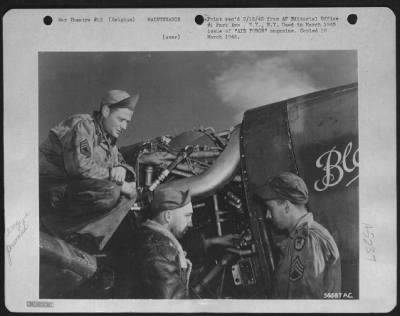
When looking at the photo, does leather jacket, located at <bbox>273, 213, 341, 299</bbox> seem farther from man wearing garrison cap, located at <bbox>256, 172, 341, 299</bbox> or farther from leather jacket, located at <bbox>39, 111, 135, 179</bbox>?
leather jacket, located at <bbox>39, 111, 135, 179</bbox>

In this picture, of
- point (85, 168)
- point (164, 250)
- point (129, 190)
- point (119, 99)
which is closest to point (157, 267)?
point (164, 250)

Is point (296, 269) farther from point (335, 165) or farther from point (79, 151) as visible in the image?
point (79, 151)

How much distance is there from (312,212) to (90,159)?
57 cm

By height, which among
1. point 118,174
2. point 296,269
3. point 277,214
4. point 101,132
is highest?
point 101,132

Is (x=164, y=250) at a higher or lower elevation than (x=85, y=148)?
lower

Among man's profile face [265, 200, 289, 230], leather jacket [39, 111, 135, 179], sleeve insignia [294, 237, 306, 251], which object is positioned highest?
leather jacket [39, 111, 135, 179]

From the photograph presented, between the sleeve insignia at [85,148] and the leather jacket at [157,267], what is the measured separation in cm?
23

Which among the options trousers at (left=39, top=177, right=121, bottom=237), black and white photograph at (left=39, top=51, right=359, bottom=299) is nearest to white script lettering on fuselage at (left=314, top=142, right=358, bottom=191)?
black and white photograph at (left=39, top=51, right=359, bottom=299)

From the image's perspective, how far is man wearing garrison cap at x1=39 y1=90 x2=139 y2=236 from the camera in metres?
1.23

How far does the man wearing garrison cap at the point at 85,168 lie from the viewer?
1.23m

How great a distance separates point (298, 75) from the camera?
1.23 meters

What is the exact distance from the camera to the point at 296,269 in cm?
122

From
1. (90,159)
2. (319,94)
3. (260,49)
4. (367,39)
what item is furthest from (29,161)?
(367,39)

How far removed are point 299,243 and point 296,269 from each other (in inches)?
2.5
